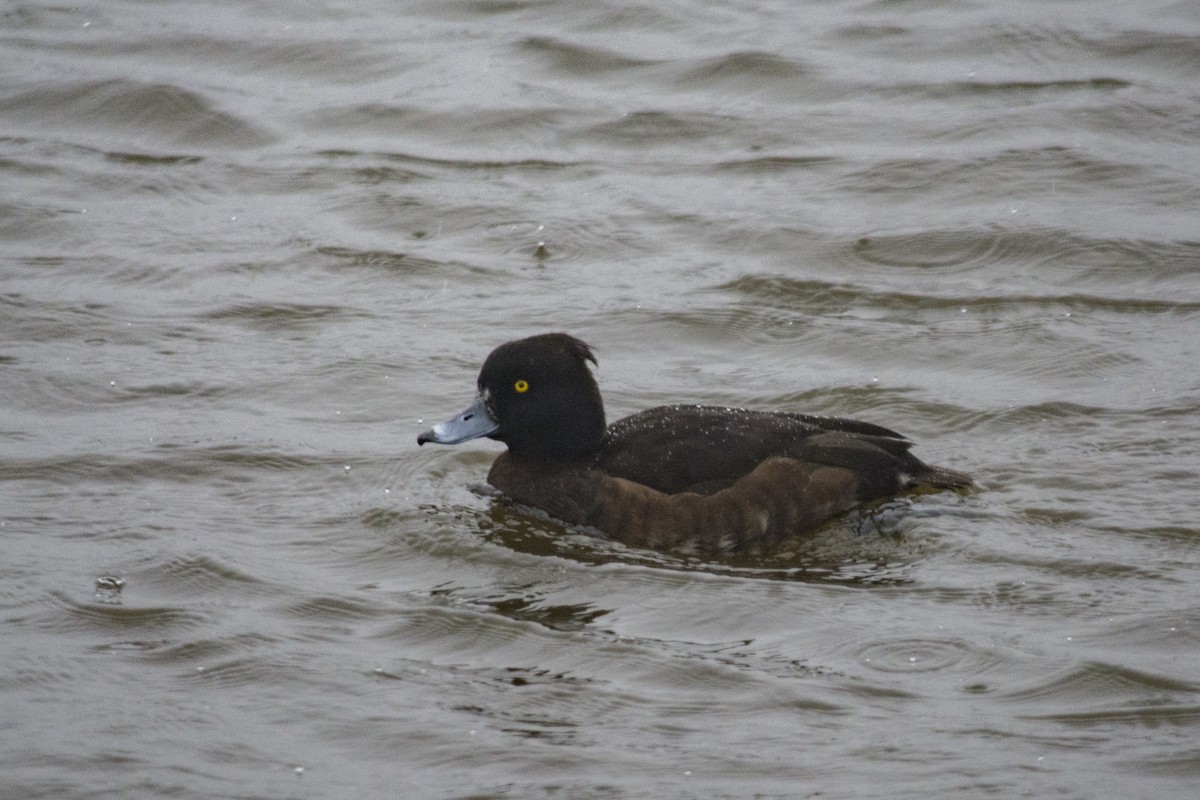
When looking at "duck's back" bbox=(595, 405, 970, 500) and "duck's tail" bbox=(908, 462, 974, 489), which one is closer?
"duck's back" bbox=(595, 405, 970, 500)

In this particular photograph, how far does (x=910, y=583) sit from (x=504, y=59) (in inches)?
325

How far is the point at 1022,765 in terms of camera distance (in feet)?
17.5

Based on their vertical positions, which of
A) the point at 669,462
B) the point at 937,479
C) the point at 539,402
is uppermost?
the point at 539,402

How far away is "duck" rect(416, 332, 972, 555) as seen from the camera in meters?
7.18

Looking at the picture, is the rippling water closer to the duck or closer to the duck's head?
the duck

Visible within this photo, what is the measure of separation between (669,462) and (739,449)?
0.28m

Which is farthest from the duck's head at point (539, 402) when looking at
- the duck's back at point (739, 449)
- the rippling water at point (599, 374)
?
the rippling water at point (599, 374)

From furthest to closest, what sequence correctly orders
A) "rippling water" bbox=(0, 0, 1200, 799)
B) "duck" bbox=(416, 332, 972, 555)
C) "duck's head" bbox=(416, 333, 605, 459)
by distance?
"duck's head" bbox=(416, 333, 605, 459) < "duck" bbox=(416, 332, 972, 555) < "rippling water" bbox=(0, 0, 1200, 799)

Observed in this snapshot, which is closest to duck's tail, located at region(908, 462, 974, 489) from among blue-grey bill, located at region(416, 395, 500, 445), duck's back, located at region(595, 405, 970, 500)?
duck's back, located at region(595, 405, 970, 500)

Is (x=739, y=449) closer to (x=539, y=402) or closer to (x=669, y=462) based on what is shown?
(x=669, y=462)

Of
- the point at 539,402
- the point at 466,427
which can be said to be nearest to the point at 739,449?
the point at 539,402

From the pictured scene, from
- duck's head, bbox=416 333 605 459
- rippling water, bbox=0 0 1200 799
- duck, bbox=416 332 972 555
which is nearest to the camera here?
rippling water, bbox=0 0 1200 799

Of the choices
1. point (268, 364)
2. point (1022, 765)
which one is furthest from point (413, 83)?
point (1022, 765)

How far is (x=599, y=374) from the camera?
9102 mm
